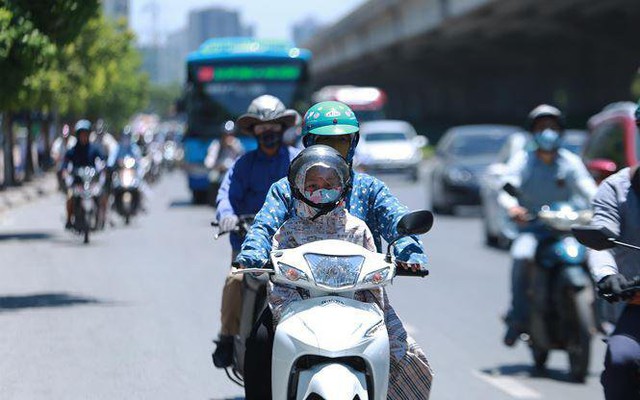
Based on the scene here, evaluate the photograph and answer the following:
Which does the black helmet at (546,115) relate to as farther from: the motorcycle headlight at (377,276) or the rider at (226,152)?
the rider at (226,152)

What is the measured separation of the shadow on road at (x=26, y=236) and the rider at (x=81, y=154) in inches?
38.7

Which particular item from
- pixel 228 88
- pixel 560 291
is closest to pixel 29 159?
pixel 228 88

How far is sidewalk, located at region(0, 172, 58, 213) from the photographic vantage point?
32.6 metres

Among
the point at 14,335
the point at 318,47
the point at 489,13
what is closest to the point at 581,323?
the point at 14,335

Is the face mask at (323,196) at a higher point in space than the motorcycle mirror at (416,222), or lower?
higher

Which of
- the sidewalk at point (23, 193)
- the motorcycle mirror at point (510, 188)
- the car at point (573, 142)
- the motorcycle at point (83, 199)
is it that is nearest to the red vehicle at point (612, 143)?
the motorcycle mirror at point (510, 188)

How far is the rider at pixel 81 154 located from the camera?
71.6 feet

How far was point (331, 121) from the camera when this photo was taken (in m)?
6.48

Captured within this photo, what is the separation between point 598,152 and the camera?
51.4 ft

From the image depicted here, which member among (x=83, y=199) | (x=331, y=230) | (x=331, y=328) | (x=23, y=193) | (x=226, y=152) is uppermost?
(x=331, y=230)

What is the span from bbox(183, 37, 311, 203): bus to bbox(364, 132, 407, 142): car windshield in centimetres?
1437

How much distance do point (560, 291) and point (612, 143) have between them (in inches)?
184

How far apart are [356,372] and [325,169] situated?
2.73ft

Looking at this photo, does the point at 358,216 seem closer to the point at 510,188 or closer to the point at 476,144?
the point at 510,188
